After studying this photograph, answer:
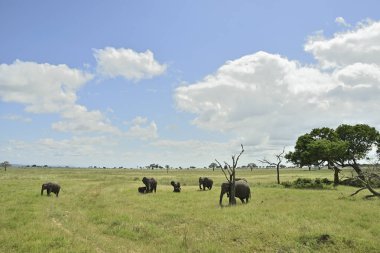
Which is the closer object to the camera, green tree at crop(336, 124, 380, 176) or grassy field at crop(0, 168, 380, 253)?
grassy field at crop(0, 168, 380, 253)

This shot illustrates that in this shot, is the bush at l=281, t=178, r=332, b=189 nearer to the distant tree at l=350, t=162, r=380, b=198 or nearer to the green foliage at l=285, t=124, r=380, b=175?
the green foliage at l=285, t=124, r=380, b=175

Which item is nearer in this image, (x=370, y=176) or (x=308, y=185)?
(x=370, y=176)

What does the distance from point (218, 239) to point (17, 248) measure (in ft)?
29.5

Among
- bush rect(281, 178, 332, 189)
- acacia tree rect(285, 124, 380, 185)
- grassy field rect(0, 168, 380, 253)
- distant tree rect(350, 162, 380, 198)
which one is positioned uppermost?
acacia tree rect(285, 124, 380, 185)

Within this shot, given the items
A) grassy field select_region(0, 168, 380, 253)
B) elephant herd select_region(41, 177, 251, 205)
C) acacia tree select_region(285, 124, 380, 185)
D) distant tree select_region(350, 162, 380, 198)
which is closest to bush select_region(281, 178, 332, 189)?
acacia tree select_region(285, 124, 380, 185)

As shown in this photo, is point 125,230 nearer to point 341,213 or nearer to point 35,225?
point 35,225

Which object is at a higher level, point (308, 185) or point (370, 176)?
point (370, 176)

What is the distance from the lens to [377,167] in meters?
31.8

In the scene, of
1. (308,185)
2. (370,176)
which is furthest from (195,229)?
(308,185)

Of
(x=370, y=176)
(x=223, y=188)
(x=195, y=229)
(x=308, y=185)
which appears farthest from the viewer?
(x=308, y=185)

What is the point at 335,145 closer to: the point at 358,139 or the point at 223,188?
the point at 358,139

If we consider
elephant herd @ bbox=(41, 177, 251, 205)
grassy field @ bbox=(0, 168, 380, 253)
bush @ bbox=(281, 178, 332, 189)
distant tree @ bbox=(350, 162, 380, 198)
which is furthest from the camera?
bush @ bbox=(281, 178, 332, 189)

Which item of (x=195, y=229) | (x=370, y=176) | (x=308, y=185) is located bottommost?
(x=195, y=229)

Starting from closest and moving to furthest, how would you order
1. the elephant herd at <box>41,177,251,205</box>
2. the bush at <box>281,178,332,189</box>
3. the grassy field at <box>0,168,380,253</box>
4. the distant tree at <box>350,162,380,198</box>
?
the grassy field at <box>0,168,380,253</box>
the distant tree at <box>350,162,380,198</box>
the elephant herd at <box>41,177,251,205</box>
the bush at <box>281,178,332,189</box>
